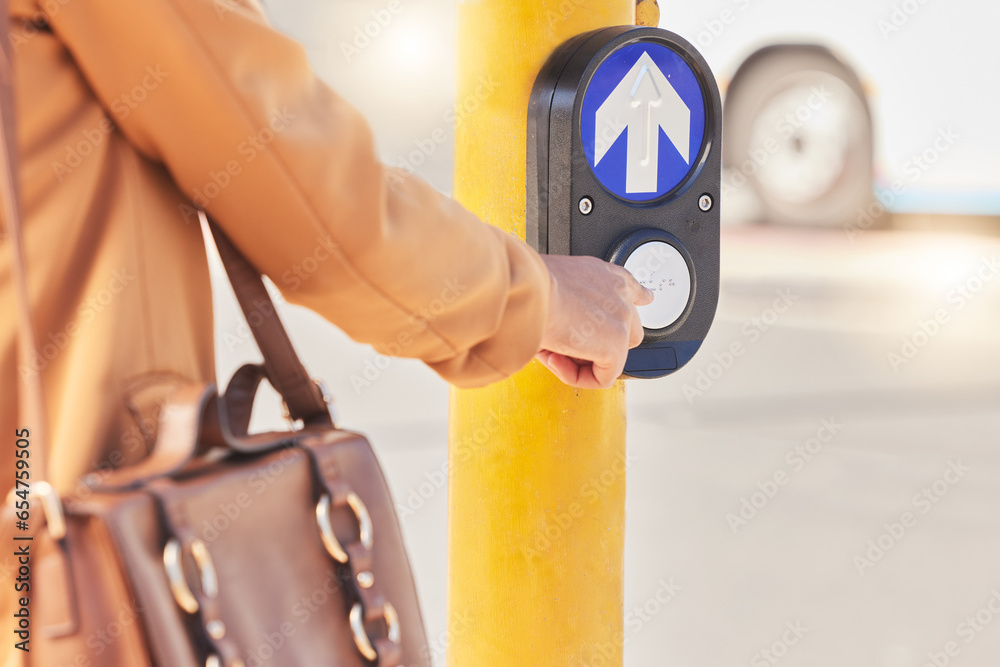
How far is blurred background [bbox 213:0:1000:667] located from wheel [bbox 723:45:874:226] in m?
0.01

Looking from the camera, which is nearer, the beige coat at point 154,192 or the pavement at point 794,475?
the beige coat at point 154,192

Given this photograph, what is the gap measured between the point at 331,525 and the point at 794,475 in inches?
127

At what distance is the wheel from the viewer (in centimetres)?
666
